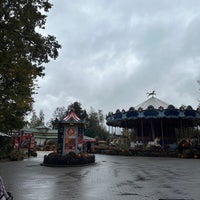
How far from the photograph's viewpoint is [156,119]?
129 feet

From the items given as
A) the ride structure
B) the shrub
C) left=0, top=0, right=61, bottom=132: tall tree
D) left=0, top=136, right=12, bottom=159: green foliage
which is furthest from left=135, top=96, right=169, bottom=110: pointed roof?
left=0, top=0, right=61, bottom=132: tall tree

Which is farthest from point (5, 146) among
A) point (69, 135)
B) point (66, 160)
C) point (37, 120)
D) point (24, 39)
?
point (37, 120)

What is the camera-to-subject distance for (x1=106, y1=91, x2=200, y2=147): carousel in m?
35.4

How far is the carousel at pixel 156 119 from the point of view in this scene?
3539 cm

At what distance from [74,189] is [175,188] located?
3.89 meters

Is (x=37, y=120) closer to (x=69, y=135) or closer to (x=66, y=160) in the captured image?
(x=69, y=135)

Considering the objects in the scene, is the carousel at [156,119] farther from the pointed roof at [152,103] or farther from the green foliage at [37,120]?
the green foliage at [37,120]

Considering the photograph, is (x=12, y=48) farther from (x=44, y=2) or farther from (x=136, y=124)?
(x=136, y=124)

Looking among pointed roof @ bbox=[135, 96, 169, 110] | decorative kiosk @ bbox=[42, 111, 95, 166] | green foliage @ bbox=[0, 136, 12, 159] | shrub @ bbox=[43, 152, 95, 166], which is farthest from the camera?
pointed roof @ bbox=[135, 96, 169, 110]

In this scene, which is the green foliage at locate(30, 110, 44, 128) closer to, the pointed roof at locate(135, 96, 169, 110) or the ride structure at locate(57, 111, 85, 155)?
the pointed roof at locate(135, 96, 169, 110)

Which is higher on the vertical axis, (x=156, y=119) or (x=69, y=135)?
(x=156, y=119)

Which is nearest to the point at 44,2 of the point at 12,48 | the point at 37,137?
the point at 12,48

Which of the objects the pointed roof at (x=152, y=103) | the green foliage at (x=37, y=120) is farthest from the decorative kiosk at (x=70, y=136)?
the green foliage at (x=37, y=120)

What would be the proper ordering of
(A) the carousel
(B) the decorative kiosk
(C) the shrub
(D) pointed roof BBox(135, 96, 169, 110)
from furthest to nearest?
(D) pointed roof BBox(135, 96, 169, 110) < (A) the carousel < (B) the decorative kiosk < (C) the shrub
